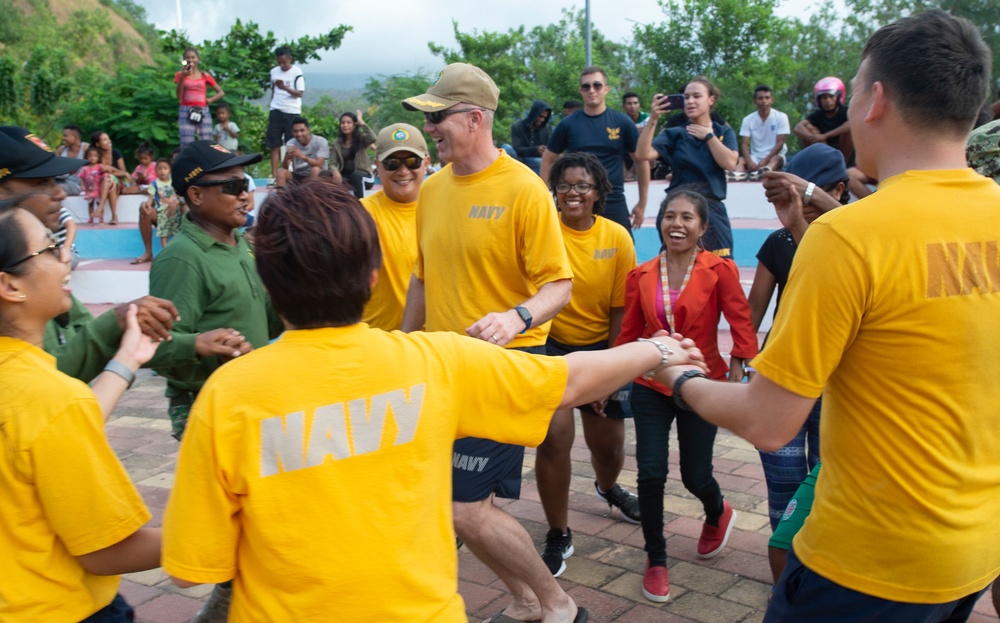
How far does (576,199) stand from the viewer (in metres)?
4.87

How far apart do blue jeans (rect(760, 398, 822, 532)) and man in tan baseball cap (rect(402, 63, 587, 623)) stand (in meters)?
0.97

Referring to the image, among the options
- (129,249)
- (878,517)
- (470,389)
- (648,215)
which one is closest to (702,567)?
(878,517)

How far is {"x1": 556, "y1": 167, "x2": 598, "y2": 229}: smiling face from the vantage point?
4867mm

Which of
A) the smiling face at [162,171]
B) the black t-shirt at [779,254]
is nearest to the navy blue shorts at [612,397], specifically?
the black t-shirt at [779,254]

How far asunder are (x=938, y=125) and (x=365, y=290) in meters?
1.31

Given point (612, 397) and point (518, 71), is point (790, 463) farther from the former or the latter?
point (518, 71)

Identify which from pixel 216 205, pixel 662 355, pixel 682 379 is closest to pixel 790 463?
pixel 682 379

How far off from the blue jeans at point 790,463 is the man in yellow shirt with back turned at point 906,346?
1671 millimetres

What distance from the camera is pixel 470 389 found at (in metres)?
2.05

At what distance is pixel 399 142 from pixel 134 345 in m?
2.70

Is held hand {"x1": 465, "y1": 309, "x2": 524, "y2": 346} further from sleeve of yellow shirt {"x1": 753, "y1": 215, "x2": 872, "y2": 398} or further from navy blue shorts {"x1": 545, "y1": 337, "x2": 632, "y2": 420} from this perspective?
navy blue shorts {"x1": 545, "y1": 337, "x2": 632, "y2": 420}

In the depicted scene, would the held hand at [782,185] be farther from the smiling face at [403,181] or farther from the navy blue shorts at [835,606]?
the smiling face at [403,181]

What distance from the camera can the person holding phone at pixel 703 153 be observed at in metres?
6.97

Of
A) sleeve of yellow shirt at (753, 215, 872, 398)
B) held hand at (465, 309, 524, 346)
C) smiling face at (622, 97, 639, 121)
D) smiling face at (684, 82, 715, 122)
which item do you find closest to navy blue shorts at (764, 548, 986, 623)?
sleeve of yellow shirt at (753, 215, 872, 398)
